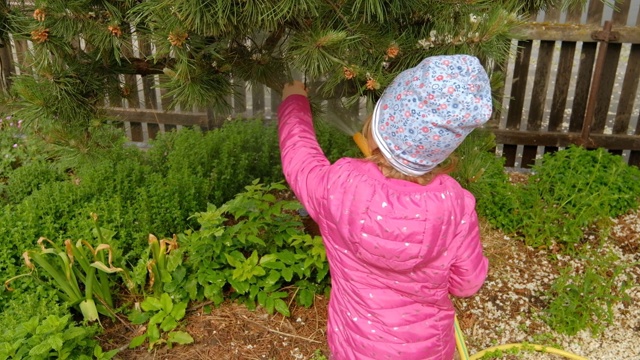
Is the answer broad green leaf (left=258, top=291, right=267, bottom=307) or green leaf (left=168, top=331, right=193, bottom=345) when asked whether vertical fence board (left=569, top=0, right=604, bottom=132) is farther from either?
green leaf (left=168, top=331, right=193, bottom=345)

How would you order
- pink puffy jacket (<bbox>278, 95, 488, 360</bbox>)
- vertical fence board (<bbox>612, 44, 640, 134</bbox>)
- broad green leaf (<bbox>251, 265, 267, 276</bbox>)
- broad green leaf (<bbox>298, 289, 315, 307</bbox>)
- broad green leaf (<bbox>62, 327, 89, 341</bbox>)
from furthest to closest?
vertical fence board (<bbox>612, 44, 640, 134</bbox>) < broad green leaf (<bbox>298, 289, 315, 307</bbox>) < broad green leaf (<bbox>251, 265, 267, 276</bbox>) < broad green leaf (<bbox>62, 327, 89, 341</bbox>) < pink puffy jacket (<bbox>278, 95, 488, 360</bbox>)

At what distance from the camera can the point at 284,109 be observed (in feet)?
5.88

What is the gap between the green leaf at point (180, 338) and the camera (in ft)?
7.88

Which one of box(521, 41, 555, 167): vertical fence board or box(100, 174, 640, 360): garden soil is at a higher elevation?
box(521, 41, 555, 167): vertical fence board

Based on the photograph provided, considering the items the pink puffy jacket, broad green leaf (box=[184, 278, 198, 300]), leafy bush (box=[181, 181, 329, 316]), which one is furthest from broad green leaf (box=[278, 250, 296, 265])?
the pink puffy jacket

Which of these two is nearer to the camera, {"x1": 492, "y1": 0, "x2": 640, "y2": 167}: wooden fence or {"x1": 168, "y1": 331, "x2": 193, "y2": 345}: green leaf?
{"x1": 168, "y1": 331, "x2": 193, "y2": 345}: green leaf

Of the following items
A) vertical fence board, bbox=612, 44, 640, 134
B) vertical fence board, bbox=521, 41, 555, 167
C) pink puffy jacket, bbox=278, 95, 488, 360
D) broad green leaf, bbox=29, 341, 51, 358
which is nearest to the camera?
pink puffy jacket, bbox=278, 95, 488, 360

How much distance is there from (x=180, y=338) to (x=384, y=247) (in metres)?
1.24

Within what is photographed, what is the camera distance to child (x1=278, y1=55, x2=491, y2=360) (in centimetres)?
134

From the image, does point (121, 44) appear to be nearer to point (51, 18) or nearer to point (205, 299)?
point (51, 18)

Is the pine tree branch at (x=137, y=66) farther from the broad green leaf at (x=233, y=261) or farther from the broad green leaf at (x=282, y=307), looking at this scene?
the broad green leaf at (x=282, y=307)

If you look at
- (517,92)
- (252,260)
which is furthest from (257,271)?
(517,92)

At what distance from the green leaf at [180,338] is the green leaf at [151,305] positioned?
14cm

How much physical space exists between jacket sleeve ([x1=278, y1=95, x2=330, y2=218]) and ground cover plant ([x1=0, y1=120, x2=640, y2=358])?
1.68ft
